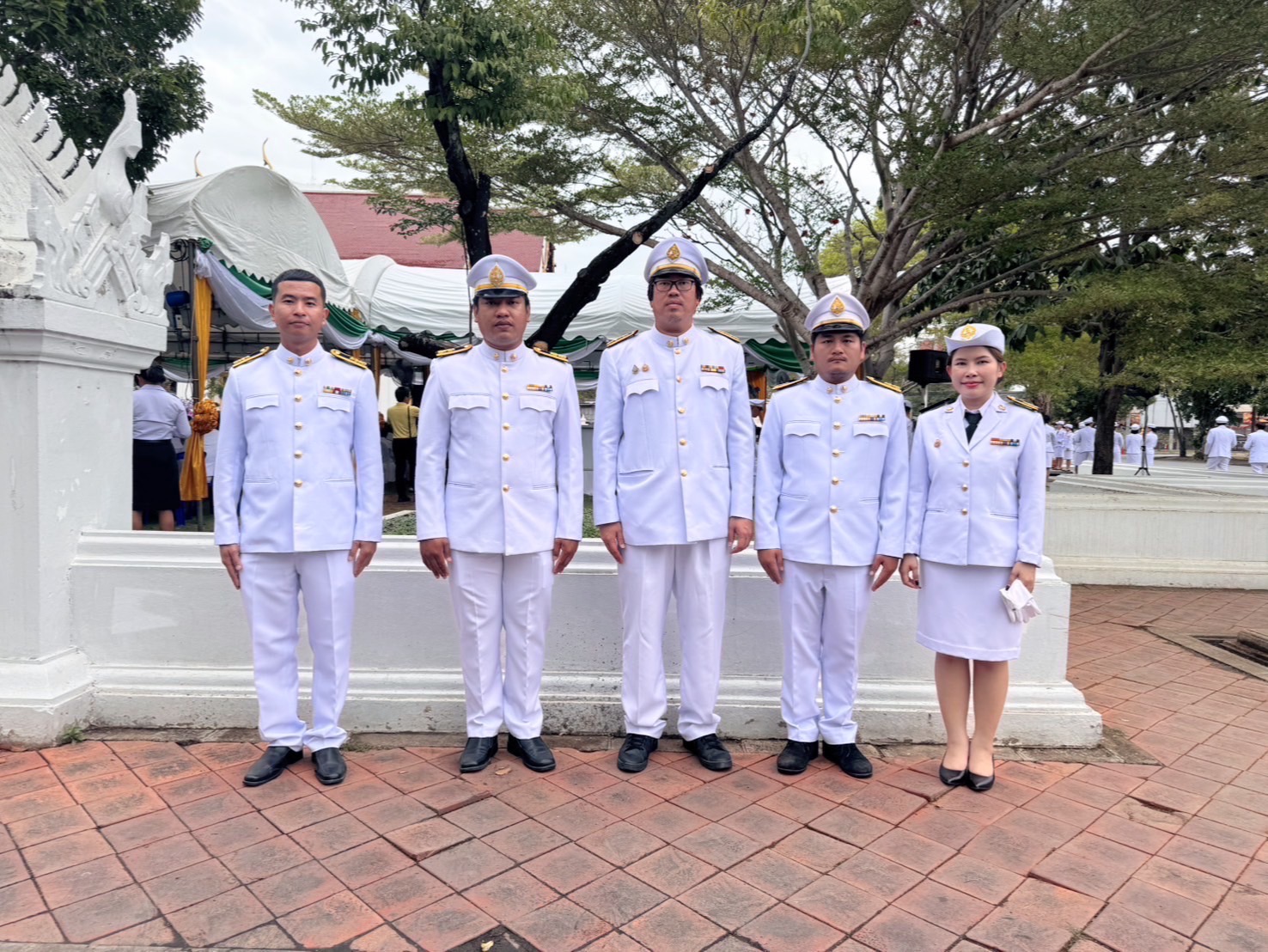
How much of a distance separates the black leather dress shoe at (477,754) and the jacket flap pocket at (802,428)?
1.59 metres

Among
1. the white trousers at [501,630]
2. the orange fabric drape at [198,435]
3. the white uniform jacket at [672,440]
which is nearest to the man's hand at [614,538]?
the white uniform jacket at [672,440]

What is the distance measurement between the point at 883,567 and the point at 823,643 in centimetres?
36

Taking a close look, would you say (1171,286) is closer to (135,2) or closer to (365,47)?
(365,47)

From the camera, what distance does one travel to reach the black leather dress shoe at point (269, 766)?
2.85m

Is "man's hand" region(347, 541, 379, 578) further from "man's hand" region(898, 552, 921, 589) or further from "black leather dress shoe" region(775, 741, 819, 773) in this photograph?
"man's hand" region(898, 552, 921, 589)

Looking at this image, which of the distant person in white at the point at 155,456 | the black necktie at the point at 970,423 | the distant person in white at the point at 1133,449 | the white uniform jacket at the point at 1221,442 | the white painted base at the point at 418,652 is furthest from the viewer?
the distant person in white at the point at 1133,449

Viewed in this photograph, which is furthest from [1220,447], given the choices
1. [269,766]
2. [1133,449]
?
[269,766]

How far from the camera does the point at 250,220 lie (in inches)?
326

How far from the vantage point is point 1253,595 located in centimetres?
655

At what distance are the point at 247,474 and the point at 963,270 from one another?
8.27 m

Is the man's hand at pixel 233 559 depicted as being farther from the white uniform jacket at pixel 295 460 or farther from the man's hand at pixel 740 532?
the man's hand at pixel 740 532

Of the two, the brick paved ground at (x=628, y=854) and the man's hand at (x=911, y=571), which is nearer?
the brick paved ground at (x=628, y=854)

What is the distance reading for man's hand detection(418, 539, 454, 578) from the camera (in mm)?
2920

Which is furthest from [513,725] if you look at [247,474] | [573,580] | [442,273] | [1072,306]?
[442,273]
